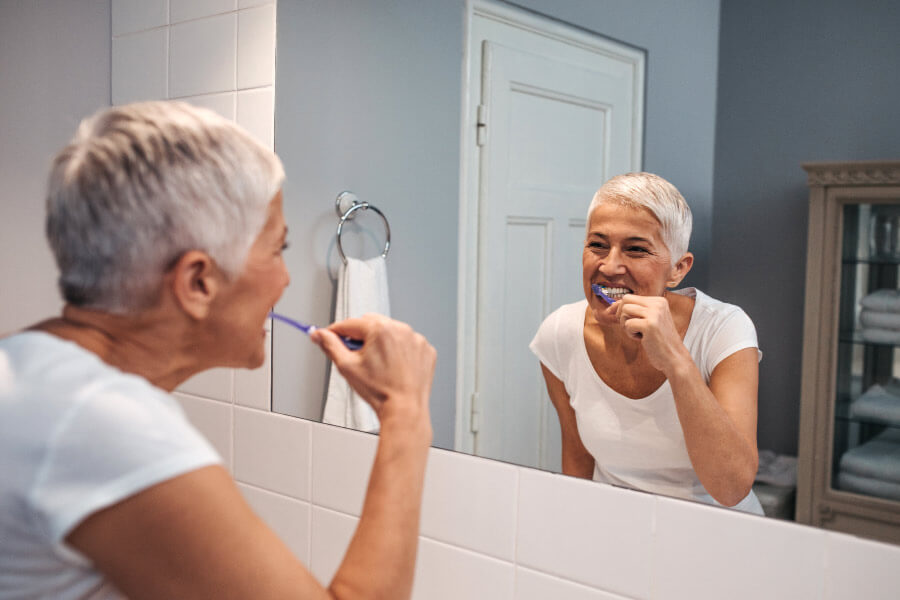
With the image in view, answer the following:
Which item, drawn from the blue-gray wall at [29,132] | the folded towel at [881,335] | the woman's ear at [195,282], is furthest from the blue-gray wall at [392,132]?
the blue-gray wall at [29,132]

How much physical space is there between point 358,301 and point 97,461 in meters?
0.77

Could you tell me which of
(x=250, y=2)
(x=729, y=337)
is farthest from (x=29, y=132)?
(x=729, y=337)

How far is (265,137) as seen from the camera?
1466 mm

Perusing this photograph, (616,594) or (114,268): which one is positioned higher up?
(114,268)

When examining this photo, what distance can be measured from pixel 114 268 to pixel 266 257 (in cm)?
14

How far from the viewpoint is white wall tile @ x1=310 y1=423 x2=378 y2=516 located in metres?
1.36

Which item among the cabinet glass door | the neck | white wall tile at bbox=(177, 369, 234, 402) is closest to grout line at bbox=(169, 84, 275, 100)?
white wall tile at bbox=(177, 369, 234, 402)

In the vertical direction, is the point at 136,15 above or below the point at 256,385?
above

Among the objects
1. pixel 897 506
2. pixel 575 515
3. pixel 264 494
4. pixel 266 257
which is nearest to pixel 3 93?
pixel 264 494

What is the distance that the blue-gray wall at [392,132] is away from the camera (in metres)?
1.11

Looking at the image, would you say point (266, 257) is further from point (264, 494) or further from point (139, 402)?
point (264, 494)

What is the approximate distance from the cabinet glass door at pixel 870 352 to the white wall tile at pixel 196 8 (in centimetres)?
115

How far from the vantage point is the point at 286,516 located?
1475mm

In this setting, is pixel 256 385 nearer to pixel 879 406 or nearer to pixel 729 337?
pixel 729 337
